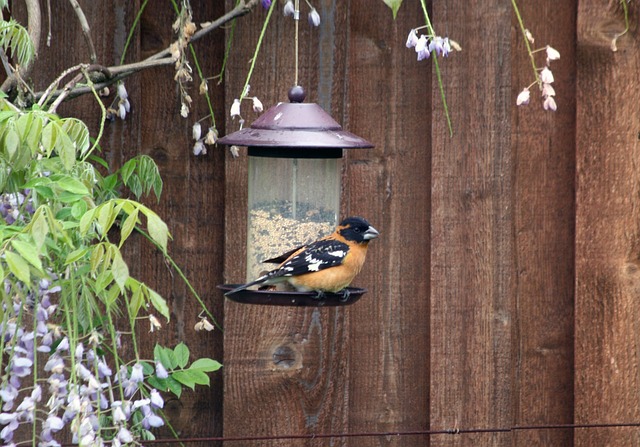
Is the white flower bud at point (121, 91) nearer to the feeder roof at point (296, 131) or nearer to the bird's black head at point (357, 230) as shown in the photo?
the feeder roof at point (296, 131)

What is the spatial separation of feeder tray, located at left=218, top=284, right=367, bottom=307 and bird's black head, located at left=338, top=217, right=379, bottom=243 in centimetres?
16

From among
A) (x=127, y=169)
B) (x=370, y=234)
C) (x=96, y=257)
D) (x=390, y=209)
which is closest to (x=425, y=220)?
(x=390, y=209)

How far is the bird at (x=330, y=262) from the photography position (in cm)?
304

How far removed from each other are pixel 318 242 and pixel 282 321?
34 centimetres

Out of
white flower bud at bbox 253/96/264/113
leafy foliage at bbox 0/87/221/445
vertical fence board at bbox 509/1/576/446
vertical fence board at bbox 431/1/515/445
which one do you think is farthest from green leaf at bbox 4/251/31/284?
vertical fence board at bbox 509/1/576/446

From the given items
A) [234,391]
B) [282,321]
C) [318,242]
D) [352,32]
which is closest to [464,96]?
[352,32]

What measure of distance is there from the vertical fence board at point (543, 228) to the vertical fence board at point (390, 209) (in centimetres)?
31

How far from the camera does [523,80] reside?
3.40 metres

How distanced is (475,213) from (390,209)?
268 mm

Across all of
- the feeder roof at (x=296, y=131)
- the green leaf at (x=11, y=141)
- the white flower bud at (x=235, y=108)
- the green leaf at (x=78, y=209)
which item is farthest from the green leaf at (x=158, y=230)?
the white flower bud at (x=235, y=108)

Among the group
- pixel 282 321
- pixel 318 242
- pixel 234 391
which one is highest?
pixel 318 242

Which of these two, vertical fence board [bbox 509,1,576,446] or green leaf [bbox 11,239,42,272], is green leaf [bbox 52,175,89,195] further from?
vertical fence board [bbox 509,1,576,446]

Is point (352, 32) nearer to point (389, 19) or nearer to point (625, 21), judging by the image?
point (389, 19)

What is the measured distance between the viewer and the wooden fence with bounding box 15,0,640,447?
3309 mm
